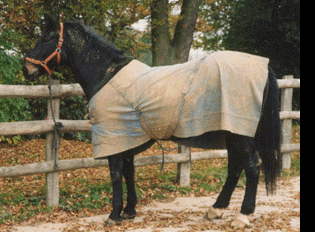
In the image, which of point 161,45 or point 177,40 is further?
point 177,40

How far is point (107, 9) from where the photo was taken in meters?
7.81

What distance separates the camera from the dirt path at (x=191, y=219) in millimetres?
4152

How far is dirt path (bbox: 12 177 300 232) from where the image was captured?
4152 millimetres

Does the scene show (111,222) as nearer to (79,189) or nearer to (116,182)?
(116,182)

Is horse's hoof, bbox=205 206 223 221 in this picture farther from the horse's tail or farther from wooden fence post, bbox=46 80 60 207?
wooden fence post, bbox=46 80 60 207

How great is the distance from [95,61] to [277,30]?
892 cm

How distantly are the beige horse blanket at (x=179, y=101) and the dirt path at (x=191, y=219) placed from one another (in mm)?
908

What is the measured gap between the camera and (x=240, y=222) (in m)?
4.11

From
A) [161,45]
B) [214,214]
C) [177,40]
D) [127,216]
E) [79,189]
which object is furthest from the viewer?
[177,40]

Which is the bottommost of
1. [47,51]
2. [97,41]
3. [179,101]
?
[179,101]

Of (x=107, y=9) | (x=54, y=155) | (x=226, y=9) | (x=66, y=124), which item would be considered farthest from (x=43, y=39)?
(x=226, y=9)

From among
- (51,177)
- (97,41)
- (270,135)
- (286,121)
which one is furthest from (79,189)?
(286,121)

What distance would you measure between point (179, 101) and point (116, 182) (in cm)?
117

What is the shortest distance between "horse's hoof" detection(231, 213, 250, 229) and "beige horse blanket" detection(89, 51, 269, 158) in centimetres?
94
